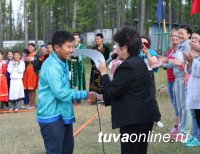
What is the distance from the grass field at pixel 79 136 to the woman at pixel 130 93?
2.04m

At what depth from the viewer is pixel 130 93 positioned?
336 cm

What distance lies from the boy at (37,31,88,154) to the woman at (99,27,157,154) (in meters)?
0.49

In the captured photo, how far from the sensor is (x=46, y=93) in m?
3.79

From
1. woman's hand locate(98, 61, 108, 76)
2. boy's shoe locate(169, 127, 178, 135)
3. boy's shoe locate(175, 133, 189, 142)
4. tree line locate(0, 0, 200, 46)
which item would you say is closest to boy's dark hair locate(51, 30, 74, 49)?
woman's hand locate(98, 61, 108, 76)

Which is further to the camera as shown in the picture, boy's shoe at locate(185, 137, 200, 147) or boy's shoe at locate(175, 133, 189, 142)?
boy's shoe at locate(175, 133, 189, 142)

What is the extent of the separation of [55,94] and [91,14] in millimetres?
42416

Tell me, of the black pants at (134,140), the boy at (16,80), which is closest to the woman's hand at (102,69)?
the black pants at (134,140)

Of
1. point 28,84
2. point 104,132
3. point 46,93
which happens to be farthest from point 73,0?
point 46,93

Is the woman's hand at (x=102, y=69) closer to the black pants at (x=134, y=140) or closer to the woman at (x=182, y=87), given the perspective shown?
the black pants at (x=134, y=140)

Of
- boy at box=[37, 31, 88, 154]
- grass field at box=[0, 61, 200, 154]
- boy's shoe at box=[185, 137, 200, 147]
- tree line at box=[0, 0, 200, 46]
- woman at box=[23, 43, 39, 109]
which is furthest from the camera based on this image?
tree line at box=[0, 0, 200, 46]

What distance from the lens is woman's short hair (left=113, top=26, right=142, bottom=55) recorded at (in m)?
3.39

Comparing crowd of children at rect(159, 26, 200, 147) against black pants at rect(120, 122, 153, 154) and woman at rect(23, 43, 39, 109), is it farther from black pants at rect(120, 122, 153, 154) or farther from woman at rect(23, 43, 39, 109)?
woman at rect(23, 43, 39, 109)

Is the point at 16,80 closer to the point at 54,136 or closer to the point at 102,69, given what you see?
the point at 54,136

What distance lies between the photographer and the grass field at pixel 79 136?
18.1 feet
